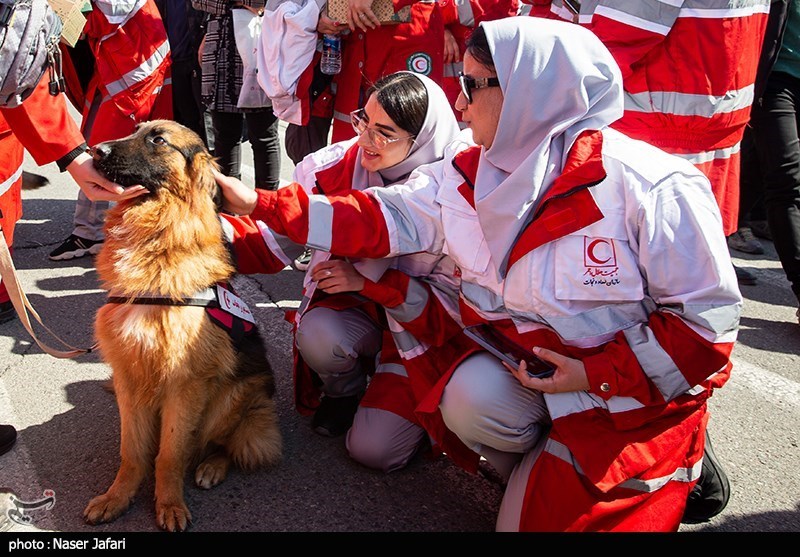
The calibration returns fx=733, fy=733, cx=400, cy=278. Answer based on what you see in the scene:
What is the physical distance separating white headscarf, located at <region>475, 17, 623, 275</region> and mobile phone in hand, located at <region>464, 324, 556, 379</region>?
30 cm

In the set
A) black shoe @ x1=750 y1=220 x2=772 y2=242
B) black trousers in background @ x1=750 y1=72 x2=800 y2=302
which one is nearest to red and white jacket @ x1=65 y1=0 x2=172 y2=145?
black trousers in background @ x1=750 y1=72 x2=800 y2=302

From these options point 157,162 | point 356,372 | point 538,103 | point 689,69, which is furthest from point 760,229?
point 157,162

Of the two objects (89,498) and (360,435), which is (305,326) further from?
(89,498)

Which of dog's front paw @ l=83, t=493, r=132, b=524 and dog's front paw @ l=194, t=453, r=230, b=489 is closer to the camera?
dog's front paw @ l=83, t=493, r=132, b=524

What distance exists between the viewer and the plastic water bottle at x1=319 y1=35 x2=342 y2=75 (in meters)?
4.26

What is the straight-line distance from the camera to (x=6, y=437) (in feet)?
9.55

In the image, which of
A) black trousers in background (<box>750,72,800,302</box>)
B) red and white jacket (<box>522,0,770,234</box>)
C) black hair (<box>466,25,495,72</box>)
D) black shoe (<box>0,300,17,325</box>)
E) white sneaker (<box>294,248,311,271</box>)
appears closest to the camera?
black hair (<box>466,25,495,72</box>)

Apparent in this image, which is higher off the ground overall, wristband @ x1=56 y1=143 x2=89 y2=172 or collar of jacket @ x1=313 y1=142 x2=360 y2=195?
wristband @ x1=56 y1=143 x2=89 y2=172

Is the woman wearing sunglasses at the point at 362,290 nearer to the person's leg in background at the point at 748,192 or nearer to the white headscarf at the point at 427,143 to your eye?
the white headscarf at the point at 427,143

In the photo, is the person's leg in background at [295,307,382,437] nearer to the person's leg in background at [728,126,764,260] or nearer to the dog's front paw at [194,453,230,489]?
the dog's front paw at [194,453,230,489]

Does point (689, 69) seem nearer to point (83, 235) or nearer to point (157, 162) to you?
point (157, 162)

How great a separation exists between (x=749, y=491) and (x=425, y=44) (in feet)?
9.29

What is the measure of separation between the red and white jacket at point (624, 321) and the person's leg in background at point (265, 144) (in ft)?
9.65
